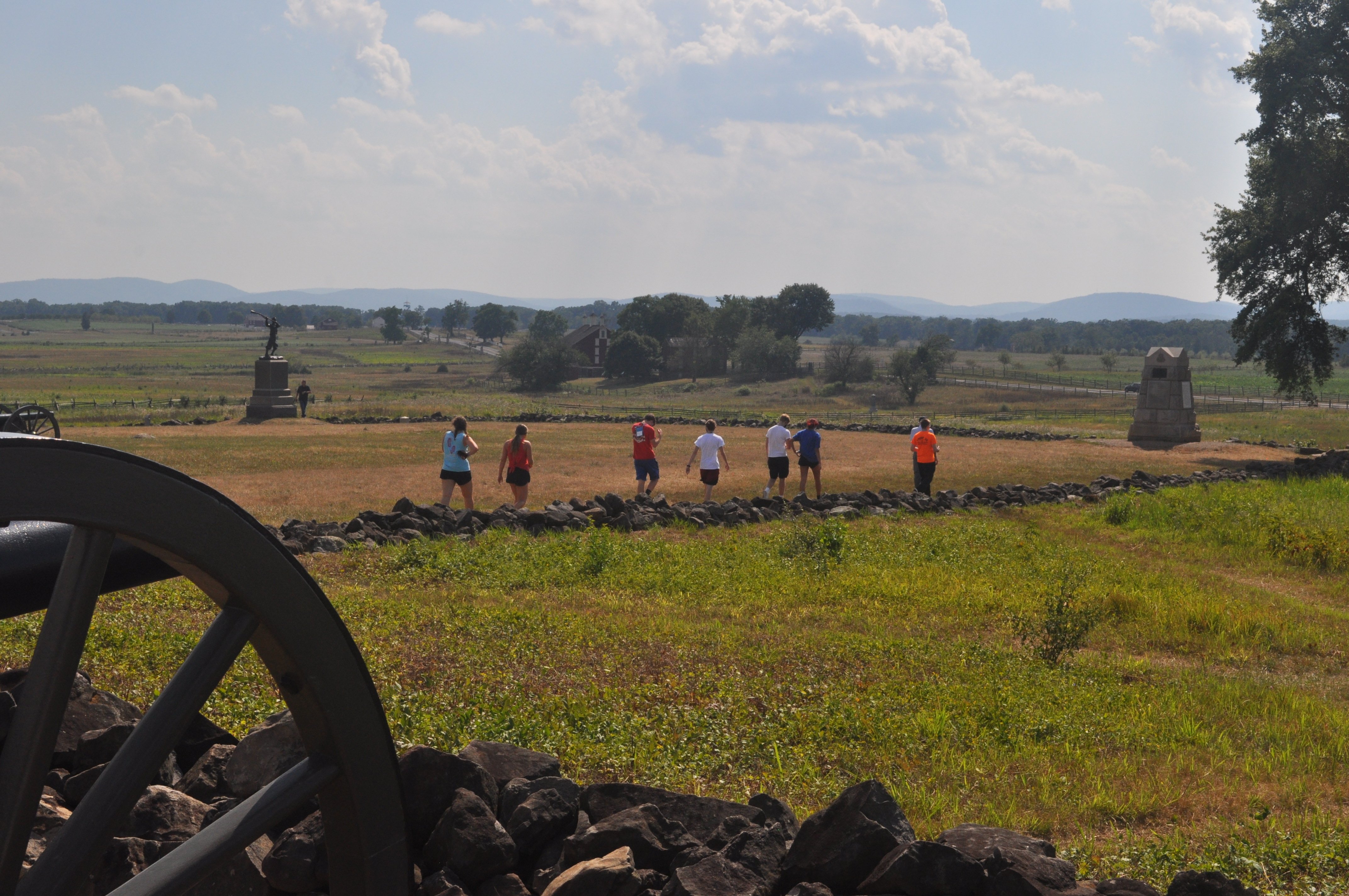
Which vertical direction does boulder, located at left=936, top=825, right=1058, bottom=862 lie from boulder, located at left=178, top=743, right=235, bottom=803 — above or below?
below

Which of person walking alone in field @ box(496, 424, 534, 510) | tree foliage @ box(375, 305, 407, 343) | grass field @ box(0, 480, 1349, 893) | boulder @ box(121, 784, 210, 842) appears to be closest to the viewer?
boulder @ box(121, 784, 210, 842)

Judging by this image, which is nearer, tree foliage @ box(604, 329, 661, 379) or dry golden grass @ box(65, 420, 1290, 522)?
dry golden grass @ box(65, 420, 1290, 522)

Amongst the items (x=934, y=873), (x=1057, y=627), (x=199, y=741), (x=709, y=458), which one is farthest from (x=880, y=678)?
(x=709, y=458)

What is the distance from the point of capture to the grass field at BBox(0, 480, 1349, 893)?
18.7 feet

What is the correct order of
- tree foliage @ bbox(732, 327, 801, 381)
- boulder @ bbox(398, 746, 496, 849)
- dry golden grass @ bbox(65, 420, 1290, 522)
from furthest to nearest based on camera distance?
tree foliage @ bbox(732, 327, 801, 381)
dry golden grass @ bbox(65, 420, 1290, 522)
boulder @ bbox(398, 746, 496, 849)

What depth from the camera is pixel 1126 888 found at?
13.5 ft

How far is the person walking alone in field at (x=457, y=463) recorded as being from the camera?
56.5 ft

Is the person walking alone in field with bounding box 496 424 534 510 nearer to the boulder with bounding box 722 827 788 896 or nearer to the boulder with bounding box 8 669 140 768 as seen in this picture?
the boulder with bounding box 8 669 140 768

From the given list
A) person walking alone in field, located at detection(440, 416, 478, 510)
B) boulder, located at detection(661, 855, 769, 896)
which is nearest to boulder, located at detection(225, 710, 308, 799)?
boulder, located at detection(661, 855, 769, 896)

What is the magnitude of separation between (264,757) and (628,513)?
488 inches

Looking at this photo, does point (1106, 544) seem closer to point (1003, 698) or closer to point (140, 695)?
point (1003, 698)

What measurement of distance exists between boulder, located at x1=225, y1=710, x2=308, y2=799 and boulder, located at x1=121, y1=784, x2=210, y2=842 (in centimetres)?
21

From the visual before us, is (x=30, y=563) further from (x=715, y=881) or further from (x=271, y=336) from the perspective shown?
(x=271, y=336)

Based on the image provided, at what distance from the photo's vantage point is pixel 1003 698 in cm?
767
